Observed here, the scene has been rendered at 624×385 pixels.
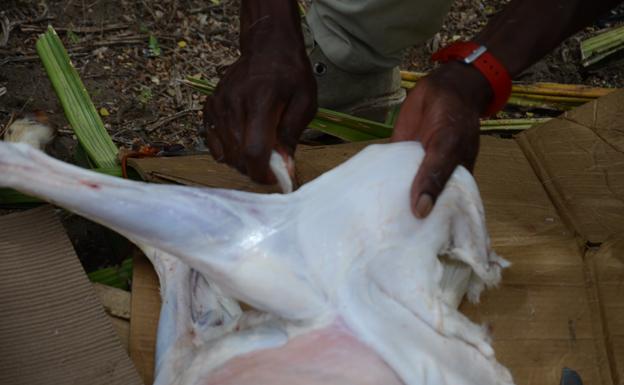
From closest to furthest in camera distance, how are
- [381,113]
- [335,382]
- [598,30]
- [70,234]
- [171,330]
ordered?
[335,382] → [171,330] → [70,234] → [381,113] → [598,30]

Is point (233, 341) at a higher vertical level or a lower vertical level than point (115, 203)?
lower

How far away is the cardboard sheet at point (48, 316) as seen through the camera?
143 centimetres

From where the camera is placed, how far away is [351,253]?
1.29 m

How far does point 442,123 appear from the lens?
4.47 ft

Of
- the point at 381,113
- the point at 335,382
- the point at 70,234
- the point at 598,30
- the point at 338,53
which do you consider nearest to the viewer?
the point at 335,382

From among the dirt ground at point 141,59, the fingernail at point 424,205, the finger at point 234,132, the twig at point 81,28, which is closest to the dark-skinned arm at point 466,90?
the fingernail at point 424,205

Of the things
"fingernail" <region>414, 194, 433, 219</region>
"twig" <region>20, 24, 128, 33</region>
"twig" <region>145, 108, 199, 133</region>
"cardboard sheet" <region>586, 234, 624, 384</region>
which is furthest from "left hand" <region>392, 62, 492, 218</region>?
"twig" <region>20, 24, 128, 33</region>

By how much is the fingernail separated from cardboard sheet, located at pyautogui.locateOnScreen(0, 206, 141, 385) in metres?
0.62

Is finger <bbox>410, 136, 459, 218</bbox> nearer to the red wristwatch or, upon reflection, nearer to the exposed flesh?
the exposed flesh

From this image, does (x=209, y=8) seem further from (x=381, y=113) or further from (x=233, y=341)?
(x=233, y=341)

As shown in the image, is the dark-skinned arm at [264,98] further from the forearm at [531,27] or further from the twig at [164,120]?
the twig at [164,120]

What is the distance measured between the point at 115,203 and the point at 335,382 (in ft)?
1.51

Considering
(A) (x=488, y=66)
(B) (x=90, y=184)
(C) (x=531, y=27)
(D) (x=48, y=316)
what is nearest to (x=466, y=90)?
(A) (x=488, y=66)

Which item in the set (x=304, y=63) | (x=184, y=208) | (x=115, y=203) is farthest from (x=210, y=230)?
(x=304, y=63)
